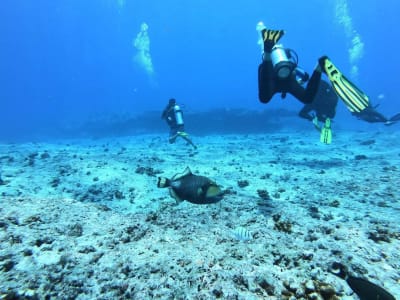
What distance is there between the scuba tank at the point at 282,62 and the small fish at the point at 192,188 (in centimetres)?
303

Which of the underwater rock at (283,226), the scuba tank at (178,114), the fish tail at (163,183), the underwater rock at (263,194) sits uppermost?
the scuba tank at (178,114)

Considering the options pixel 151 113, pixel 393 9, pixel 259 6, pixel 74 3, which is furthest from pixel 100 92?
pixel 393 9

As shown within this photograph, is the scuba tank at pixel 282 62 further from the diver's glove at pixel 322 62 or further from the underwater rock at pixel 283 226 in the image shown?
the underwater rock at pixel 283 226

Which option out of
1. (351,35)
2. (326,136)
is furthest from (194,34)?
(326,136)

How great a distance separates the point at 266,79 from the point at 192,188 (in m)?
3.21

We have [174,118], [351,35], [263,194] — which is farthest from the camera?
[351,35]

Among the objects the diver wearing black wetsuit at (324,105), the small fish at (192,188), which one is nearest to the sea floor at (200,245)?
the small fish at (192,188)

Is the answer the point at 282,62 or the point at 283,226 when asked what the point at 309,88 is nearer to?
the point at 282,62

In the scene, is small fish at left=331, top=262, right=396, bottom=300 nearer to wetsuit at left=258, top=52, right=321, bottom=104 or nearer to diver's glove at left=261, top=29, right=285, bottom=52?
wetsuit at left=258, top=52, right=321, bottom=104

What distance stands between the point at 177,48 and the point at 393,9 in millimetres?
134147

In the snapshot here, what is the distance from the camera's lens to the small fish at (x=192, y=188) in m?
4.55

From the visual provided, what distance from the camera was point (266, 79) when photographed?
19.7 ft

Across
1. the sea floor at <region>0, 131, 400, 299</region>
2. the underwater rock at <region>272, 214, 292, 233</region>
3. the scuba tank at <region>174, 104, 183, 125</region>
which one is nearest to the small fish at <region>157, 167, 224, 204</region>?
the sea floor at <region>0, 131, 400, 299</region>

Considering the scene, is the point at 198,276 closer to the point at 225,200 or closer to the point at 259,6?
the point at 225,200
